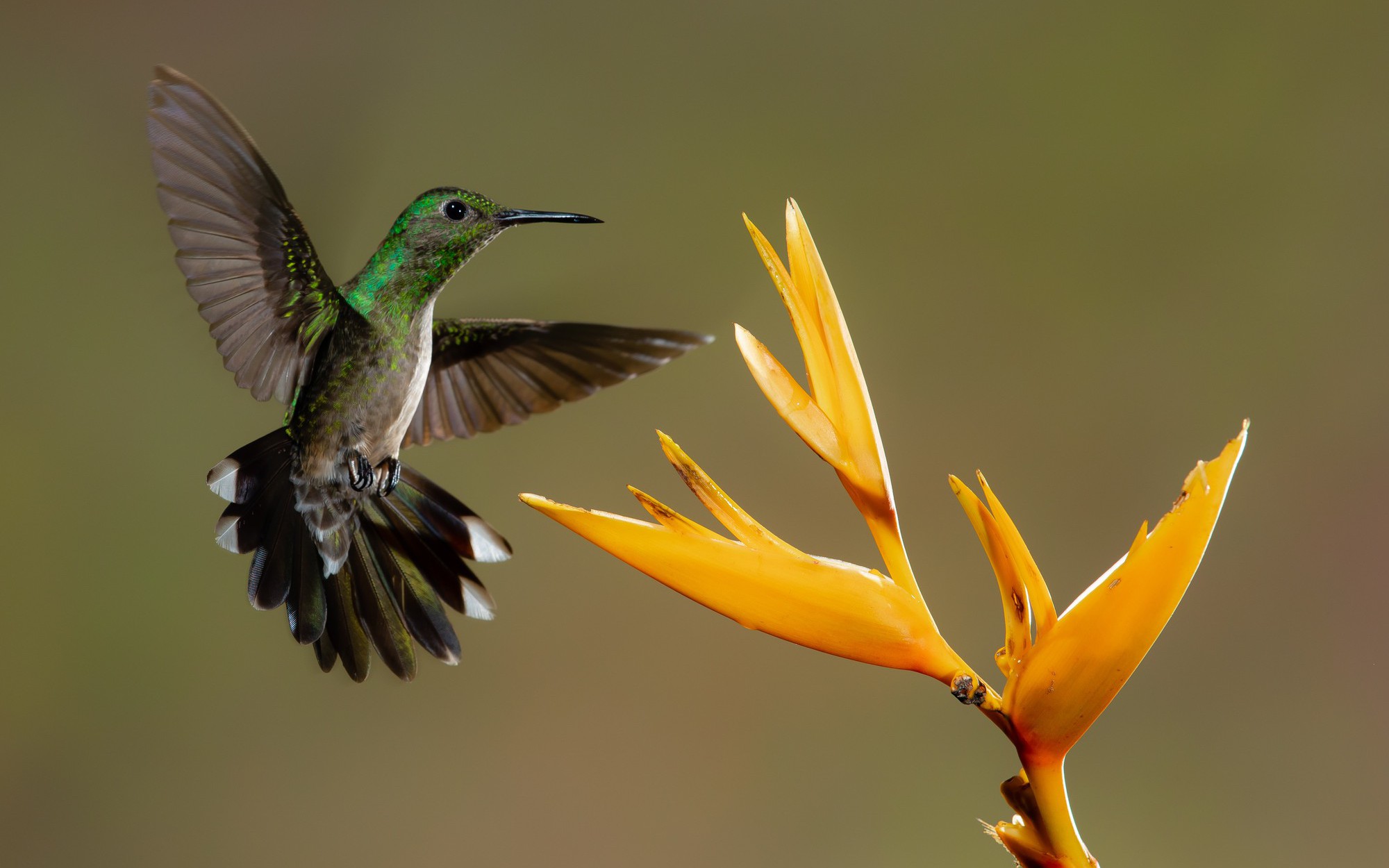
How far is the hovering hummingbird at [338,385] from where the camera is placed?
554 mm

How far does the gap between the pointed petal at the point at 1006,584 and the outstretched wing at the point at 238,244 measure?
0.37 m

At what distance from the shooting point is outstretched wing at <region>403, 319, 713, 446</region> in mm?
673

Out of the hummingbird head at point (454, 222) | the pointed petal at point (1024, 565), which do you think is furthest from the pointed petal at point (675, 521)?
the hummingbird head at point (454, 222)

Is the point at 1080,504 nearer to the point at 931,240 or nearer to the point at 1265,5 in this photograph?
the point at 931,240

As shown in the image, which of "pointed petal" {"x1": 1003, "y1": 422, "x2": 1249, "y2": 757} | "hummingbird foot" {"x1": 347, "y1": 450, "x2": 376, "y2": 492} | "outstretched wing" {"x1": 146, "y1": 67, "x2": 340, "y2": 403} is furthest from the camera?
"hummingbird foot" {"x1": 347, "y1": 450, "x2": 376, "y2": 492}

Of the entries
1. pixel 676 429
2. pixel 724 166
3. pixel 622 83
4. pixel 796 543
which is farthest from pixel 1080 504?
pixel 622 83

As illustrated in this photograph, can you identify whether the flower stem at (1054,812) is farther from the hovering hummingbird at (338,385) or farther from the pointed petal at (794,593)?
the hovering hummingbird at (338,385)

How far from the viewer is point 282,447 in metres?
0.63

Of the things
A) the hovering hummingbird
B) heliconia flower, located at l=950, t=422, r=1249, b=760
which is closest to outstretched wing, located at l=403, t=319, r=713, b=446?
the hovering hummingbird

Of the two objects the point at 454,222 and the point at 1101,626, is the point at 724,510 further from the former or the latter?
the point at 454,222

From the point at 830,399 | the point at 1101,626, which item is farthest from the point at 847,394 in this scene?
the point at 1101,626

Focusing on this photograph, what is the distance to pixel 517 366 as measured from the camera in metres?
0.74

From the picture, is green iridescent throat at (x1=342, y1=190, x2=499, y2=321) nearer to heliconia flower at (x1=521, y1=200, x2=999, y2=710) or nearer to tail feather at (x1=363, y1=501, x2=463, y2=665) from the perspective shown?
tail feather at (x1=363, y1=501, x2=463, y2=665)

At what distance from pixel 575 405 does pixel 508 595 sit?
25 centimetres
